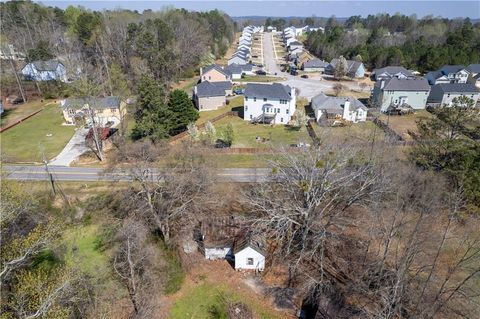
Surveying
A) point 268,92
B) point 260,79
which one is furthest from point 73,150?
point 260,79

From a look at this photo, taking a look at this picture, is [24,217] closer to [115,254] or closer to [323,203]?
[115,254]

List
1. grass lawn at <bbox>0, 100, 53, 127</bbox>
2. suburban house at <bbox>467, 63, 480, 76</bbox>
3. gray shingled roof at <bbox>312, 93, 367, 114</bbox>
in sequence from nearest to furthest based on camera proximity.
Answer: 1. gray shingled roof at <bbox>312, 93, 367, 114</bbox>
2. grass lawn at <bbox>0, 100, 53, 127</bbox>
3. suburban house at <bbox>467, 63, 480, 76</bbox>

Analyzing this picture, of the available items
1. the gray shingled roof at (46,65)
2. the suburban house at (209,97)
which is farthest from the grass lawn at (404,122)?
the gray shingled roof at (46,65)

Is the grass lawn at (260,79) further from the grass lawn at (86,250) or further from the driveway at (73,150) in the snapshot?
the grass lawn at (86,250)

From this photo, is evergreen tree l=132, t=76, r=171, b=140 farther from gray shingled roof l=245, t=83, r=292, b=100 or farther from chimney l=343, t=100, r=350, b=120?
chimney l=343, t=100, r=350, b=120

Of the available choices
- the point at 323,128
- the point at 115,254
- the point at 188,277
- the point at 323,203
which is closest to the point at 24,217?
the point at 115,254

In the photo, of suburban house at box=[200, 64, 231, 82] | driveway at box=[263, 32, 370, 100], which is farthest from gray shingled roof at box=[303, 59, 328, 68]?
suburban house at box=[200, 64, 231, 82]

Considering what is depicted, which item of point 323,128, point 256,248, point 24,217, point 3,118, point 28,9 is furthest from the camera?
point 28,9
